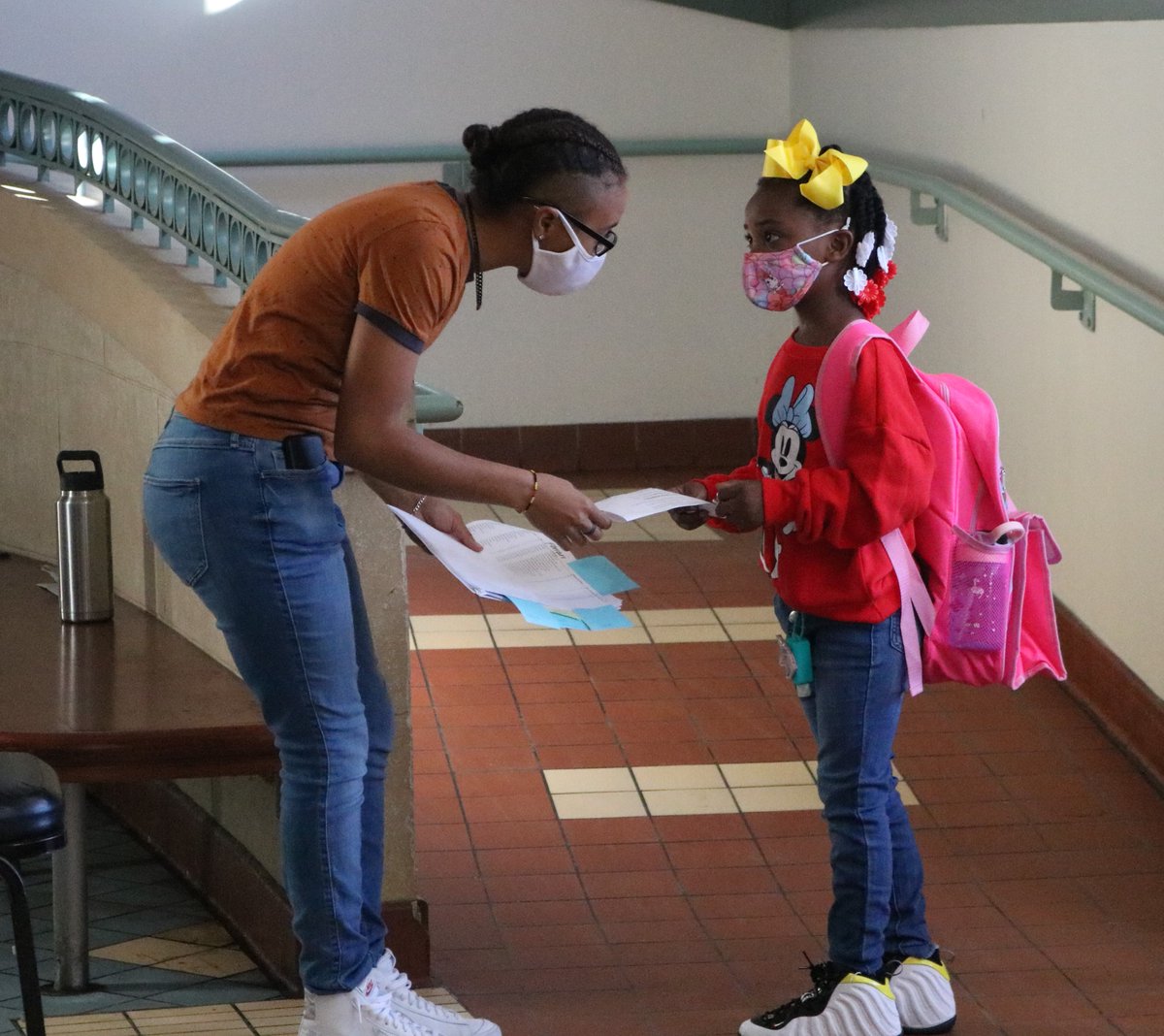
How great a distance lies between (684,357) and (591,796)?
4000 millimetres

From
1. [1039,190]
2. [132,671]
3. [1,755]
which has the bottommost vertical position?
[132,671]

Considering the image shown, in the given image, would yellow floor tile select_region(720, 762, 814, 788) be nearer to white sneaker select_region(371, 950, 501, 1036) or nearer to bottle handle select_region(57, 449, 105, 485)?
white sneaker select_region(371, 950, 501, 1036)

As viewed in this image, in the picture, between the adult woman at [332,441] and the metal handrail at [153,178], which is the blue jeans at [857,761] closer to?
the adult woman at [332,441]

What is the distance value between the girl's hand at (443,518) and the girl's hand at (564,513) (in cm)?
27

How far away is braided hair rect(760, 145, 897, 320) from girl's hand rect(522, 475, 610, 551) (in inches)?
25.9

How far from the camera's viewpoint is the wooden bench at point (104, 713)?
3.24m

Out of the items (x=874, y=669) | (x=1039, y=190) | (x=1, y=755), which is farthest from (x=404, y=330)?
(x=1039, y=190)

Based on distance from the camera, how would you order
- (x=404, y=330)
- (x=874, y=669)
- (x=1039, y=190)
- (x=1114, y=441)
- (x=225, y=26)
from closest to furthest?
(x=404, y=330), (x=874, y=669), (x=1114, y=441), (x=1039, y=190), (x=225, y=26)

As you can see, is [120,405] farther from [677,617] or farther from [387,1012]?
[677,617]

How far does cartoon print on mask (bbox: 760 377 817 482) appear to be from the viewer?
2947 millimetres

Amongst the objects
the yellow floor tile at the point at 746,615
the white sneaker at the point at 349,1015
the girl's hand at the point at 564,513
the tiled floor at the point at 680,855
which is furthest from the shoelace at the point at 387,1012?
the yellow floor tile at the point at 746,615

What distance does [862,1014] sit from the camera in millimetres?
3010

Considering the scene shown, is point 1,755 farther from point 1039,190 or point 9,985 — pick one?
point 1039,190

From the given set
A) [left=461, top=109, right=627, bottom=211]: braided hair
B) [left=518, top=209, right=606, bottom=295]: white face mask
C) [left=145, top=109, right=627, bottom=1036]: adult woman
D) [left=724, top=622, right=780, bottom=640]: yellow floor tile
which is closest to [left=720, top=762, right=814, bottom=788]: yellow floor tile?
[left=724, top=622, right=780, bottom=640]: yellow floor tile
